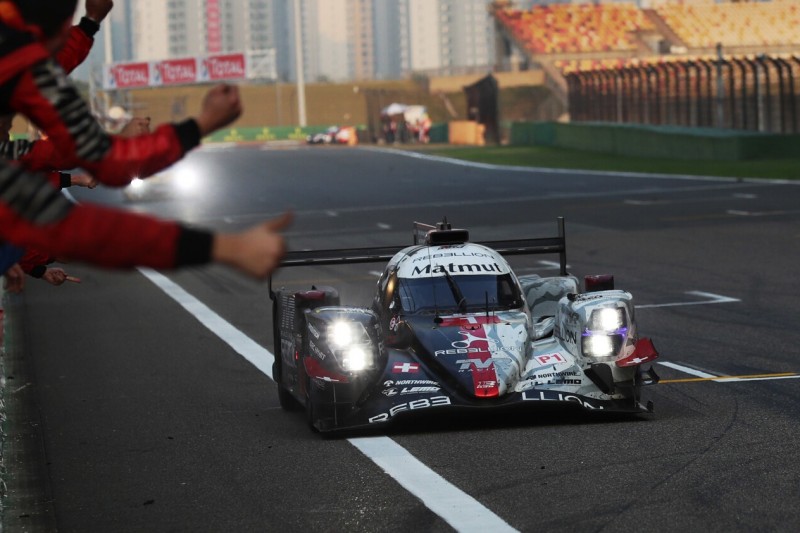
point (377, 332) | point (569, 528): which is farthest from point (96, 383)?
point (569, 528)

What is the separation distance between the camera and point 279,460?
10.0m

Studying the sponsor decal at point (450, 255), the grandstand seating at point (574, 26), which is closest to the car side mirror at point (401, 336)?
the sponsor decal at point (450, 255)

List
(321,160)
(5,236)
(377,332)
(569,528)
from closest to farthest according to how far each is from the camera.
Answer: (5,236) < (569,528) < (377,332) < (321,160)

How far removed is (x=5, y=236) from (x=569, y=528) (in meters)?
3.97

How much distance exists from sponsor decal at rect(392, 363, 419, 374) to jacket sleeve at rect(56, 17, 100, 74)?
146 inches

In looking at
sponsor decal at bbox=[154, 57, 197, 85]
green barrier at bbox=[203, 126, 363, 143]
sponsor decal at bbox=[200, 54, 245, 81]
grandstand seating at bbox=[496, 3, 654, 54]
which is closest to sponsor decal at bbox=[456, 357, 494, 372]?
sponsor decal at bbox=[154, 57, 197, 85]

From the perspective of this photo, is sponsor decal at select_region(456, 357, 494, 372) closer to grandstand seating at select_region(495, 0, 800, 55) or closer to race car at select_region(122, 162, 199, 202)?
race car at select_region(122, 162, 199, 202)

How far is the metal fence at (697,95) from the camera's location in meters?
50.3

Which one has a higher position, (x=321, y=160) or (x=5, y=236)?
(x=5, y=236)

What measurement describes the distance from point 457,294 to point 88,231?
7.38m

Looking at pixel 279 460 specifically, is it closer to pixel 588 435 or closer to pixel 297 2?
pixel 588 435

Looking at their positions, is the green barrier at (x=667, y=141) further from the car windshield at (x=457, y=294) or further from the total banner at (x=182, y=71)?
the car windshield at (x=457, y=294)

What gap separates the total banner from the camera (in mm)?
94250

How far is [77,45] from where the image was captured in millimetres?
7680
